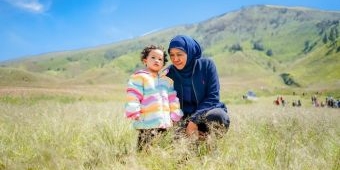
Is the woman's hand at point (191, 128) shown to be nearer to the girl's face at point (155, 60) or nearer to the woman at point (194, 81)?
the woman at point (194, 81)

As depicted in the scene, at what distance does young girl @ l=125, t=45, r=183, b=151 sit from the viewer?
5.01 meters

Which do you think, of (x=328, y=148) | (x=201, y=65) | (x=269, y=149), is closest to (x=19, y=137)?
(x=201, y=65)

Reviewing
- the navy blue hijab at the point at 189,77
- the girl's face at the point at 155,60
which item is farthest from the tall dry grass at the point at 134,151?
the girl's face at the point at 155,60

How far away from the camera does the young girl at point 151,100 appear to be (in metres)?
5.01

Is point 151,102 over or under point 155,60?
under

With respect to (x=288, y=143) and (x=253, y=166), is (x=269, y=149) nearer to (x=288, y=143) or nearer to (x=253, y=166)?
(x=288, y=143)

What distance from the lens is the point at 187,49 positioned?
537 cm

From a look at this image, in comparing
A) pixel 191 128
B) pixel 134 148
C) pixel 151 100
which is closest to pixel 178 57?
pixel 151 100

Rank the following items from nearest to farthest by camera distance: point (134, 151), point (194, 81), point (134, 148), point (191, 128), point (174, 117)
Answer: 1. point (134, 151)
2. point (134, 148)
3. point (191, 128)
4. point (174, 117)
5. point (194, 81)

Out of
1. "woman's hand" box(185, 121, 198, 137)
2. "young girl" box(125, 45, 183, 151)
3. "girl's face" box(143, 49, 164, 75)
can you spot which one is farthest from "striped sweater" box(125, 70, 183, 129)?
"woman's hand" box(185, 121, 198, 137)

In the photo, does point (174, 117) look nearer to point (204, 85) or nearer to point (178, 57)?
point (204, 85)

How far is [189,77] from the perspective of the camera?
5.59 m

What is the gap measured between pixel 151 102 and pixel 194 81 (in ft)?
2.28

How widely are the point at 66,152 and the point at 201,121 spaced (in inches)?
63.7
